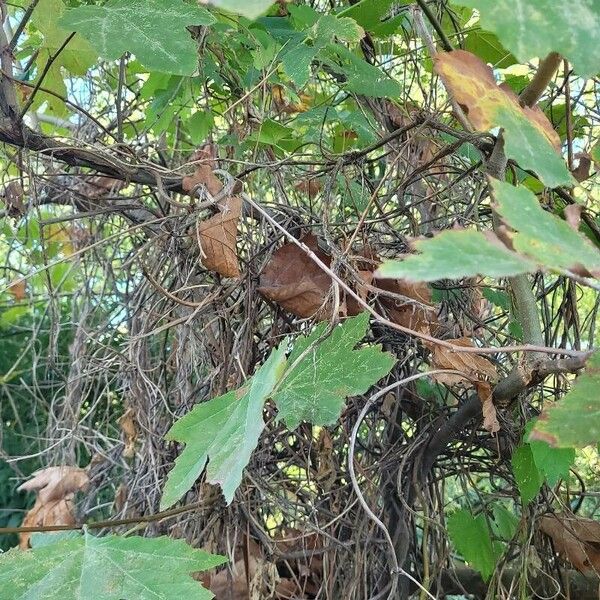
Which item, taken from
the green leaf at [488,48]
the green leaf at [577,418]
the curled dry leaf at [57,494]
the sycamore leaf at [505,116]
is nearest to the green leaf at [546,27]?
the sycamore leaf at [505,116]

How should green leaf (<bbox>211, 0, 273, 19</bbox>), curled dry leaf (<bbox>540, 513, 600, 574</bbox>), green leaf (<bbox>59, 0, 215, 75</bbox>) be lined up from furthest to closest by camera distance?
curled dry leaf (<bbox>540, 513, 600, 574</bbox>), green leaf (<bbox>59, 0, 215, 75</bbox>), green leaf (<bbox>211, 0, 273, 19</bbox>)

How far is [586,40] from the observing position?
0.44 meters

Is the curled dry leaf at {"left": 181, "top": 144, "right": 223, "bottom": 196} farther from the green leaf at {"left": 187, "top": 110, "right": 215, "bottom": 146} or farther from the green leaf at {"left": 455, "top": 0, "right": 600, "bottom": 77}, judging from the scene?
the green leaf at {"left": 455, "top": 0, "right": 600, "bottom": 77}

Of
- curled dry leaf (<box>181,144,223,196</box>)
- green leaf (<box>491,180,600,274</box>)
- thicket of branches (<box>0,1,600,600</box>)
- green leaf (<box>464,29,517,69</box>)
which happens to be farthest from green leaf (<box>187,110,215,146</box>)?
green leaf (<box>491,180,600,274</box>)

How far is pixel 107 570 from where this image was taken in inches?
24.7

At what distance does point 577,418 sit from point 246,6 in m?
0.30

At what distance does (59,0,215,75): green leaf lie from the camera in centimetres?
72

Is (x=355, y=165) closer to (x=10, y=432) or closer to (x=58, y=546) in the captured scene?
(x=58, y=546)

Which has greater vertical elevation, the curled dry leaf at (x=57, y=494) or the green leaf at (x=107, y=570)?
the green leaf at (x=107, y=570)

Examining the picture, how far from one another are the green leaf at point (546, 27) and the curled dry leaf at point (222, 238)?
41 cm

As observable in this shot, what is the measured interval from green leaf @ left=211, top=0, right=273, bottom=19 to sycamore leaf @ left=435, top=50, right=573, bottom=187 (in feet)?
0.70

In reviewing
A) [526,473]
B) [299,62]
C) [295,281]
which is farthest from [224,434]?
[299,62]

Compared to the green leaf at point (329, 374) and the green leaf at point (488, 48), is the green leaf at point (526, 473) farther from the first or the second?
the green leaf at point (488, 48)

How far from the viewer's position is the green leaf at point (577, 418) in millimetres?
426
